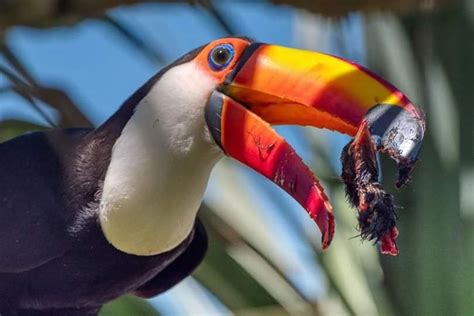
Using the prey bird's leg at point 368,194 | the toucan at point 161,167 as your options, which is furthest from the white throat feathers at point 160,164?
the prey bird's leg at point 368,194

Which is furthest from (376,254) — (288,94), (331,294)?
(288,94)

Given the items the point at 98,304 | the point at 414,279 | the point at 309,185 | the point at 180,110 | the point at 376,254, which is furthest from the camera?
the point at 376,254

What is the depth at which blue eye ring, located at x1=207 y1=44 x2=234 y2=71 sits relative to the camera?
1872 mm

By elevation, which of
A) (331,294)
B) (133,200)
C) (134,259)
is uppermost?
(133,200)

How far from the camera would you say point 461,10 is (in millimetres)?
2990

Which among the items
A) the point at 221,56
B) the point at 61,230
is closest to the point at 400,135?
the point at 221,56

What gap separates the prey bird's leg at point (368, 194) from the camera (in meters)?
1.57

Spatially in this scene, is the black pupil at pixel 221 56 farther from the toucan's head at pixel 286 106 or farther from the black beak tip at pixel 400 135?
the black beak tip at pixel 400 135

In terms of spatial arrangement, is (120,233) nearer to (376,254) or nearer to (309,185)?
(309,185)

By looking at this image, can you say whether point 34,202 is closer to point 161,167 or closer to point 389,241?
point 161,167

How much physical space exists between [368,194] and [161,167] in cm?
43

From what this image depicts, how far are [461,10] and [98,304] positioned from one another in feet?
4.47

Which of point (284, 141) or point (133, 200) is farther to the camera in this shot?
point (133, 200)

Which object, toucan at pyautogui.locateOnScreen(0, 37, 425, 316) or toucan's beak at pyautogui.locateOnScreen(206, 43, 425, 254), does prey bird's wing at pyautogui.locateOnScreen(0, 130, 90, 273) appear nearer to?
toucan at pyautogui.locateOnScreen(0, 37, 425, 316)
